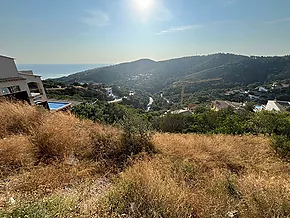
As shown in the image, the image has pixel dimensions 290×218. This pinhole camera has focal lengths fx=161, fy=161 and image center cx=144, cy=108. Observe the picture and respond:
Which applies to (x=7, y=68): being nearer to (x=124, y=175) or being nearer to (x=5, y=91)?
(x=5, y=91)

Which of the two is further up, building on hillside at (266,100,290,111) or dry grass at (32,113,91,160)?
dry grass at (32,113,91,160)

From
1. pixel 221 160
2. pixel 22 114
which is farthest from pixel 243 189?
pixel 22 114

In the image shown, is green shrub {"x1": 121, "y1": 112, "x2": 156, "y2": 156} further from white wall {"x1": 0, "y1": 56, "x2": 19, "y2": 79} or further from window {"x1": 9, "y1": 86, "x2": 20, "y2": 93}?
white wall {"x1": 0, "y1": 56, "x2": 19, "y2": 79}

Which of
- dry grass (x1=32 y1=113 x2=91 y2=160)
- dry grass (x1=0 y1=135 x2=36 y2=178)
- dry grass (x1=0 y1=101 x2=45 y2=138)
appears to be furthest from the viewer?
dry grass (x1=0 y1=101 x2=45 y2=138)

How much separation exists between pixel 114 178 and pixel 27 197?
99 cm

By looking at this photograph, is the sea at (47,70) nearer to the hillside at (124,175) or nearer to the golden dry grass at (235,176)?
the hillside at (124,175)

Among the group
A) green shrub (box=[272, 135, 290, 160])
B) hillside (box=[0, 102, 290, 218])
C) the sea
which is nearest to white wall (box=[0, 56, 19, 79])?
the sea

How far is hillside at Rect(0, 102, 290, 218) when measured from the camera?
5.30 feet

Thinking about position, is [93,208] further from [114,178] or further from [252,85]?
[252,85]

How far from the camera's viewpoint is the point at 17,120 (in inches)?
145

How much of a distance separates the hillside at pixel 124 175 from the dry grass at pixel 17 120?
0.05 ft

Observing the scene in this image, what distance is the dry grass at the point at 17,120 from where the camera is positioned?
3459mm

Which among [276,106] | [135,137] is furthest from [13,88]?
[276,106]

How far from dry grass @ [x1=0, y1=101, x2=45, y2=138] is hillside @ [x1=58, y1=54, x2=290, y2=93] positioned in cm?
5185
